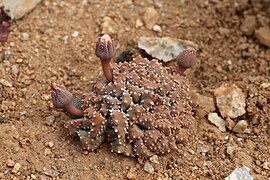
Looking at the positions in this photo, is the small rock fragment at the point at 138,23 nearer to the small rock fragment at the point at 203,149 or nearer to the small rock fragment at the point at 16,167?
the small rock fragment at the point at 203,149

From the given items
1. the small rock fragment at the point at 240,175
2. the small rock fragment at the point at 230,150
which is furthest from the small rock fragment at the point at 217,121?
the small rock fragment at the point at 240,175

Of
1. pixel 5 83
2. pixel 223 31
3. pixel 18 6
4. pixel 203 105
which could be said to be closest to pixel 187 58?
pixel 203 105

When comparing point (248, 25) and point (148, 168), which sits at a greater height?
point (248, 25)

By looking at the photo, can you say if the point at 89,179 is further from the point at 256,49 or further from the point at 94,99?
the point at 256,49

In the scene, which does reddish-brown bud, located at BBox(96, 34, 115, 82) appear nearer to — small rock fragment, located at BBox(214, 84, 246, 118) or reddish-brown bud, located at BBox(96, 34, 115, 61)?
reddish-brown bud, located at BBox(96, 34, 115, 61)

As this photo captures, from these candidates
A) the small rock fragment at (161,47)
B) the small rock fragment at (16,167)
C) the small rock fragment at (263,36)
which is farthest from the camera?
the small rock fragment at (263,36)

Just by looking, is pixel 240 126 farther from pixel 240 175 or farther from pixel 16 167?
pixel 16 167

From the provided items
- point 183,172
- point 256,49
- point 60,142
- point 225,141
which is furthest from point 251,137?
point 60,142
